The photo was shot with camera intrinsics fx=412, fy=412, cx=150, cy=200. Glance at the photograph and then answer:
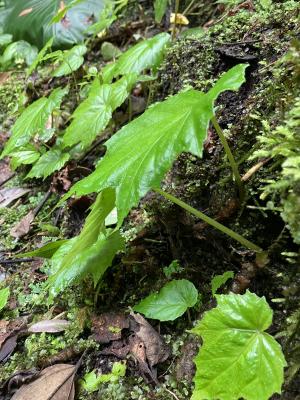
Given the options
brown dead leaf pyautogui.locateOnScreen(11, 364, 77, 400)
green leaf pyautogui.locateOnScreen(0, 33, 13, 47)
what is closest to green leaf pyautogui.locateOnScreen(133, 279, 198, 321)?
brown dead leaf pyautogui.locateOnScreen(11, 364, 77, 400)

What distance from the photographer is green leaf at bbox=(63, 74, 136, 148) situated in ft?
5.88

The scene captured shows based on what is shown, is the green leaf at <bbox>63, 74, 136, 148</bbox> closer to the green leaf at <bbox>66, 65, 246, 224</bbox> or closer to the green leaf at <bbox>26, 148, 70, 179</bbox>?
the green leaf at <bbox>26, 148, 70, 179</bbox>

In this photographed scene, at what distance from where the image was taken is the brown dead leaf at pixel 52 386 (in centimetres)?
125

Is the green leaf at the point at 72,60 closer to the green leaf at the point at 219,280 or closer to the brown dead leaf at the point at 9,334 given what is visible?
the brown dead leaf at the point at 9,334

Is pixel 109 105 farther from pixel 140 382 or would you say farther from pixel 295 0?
pixel 140 382

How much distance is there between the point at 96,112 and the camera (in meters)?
1.84

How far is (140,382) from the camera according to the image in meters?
1.20

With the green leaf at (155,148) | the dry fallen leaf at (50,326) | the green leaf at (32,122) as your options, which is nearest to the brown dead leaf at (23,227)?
the green leaf at (32,122)

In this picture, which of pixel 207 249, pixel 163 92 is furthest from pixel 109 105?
pixel 207 249

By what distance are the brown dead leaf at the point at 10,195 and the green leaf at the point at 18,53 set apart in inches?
50.5

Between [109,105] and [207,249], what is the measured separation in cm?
84

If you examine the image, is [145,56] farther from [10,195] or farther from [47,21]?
[47,21]

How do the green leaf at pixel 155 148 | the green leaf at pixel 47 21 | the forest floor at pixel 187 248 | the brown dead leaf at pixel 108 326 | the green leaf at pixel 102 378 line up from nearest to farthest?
the green leaf at pixel 155 148 < the forest floor at pixel 187 248 < the green leaf at pixel 102 378 < the brown dead leaf at pixel 108 326 < the green leaf at pixel 47 21

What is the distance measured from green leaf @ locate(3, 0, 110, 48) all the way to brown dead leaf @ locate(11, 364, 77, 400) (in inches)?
94.4
